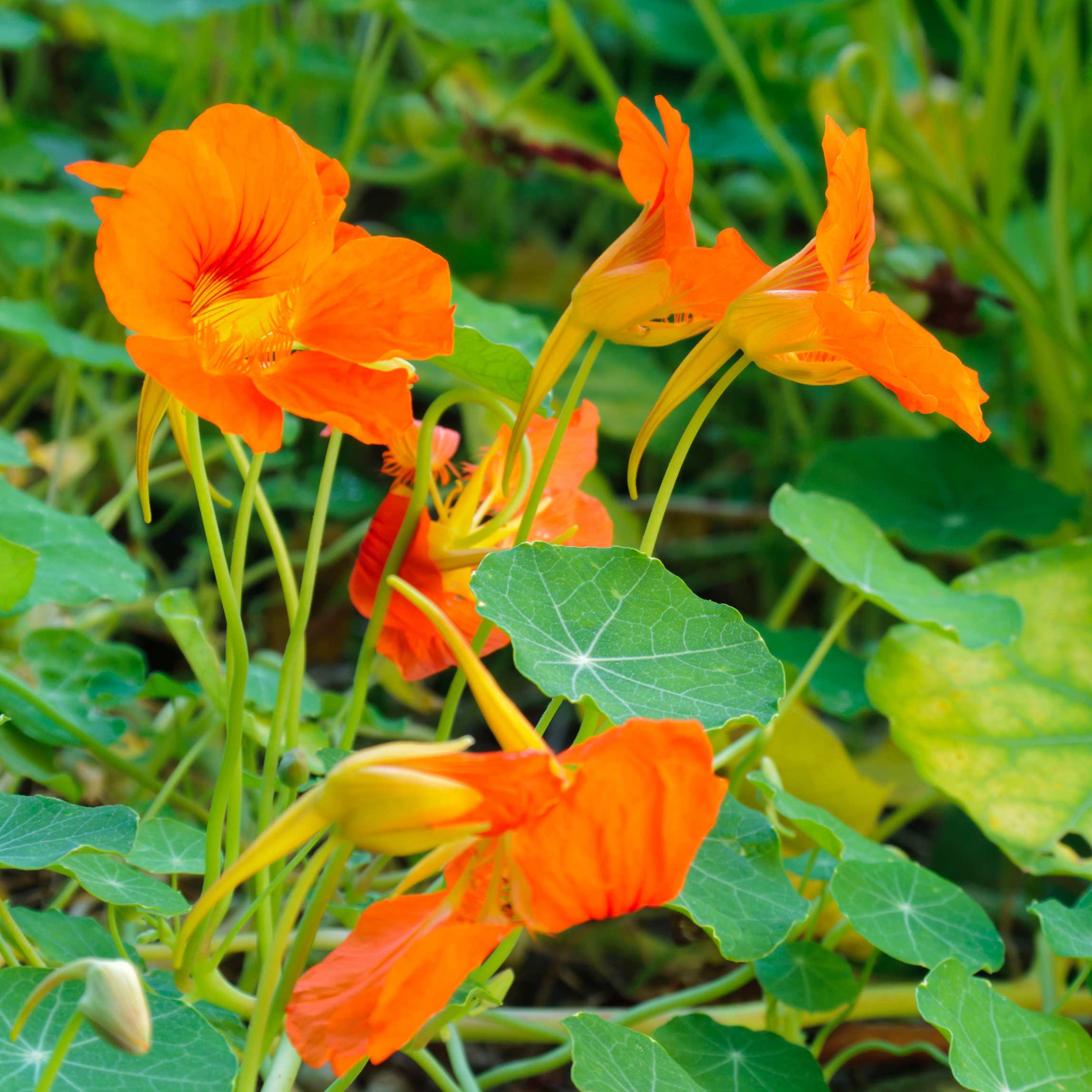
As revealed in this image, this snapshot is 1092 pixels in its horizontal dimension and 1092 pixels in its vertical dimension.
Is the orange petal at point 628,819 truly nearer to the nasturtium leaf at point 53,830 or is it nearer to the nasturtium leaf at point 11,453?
the nasturtium leaf at point 53,830

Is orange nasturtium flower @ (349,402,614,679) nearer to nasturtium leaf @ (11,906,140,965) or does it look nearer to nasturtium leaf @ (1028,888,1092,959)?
nasturtium leaf @ (11,906,140,965)

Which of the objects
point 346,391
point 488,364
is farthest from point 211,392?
point 488,364

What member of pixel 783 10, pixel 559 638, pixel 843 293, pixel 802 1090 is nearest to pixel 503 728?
pixel 559 638

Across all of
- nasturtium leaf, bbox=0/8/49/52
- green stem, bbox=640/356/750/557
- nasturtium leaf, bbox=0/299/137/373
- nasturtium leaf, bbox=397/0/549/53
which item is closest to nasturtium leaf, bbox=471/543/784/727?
green stem, bbox=640/356/750/557

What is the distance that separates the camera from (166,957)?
81 centimetres

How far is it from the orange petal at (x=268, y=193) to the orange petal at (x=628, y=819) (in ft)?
0.90

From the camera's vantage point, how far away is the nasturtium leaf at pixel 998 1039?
0.63m

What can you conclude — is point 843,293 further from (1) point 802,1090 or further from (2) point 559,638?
(1) point 802,1090

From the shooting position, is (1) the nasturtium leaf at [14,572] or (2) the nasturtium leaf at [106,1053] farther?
(1) the nasturtium leaf at [14,572]

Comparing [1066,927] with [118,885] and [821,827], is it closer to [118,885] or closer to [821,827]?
[821,827]

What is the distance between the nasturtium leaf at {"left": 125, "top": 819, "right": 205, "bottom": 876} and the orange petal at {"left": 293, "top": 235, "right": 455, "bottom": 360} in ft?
1.12

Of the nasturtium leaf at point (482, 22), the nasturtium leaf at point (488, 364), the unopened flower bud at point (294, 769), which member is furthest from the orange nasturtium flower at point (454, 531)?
the nasturtium leaf at point (482, 22)

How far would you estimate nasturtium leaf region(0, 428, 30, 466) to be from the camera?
0.94 meters

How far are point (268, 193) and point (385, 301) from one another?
71 millimetres
